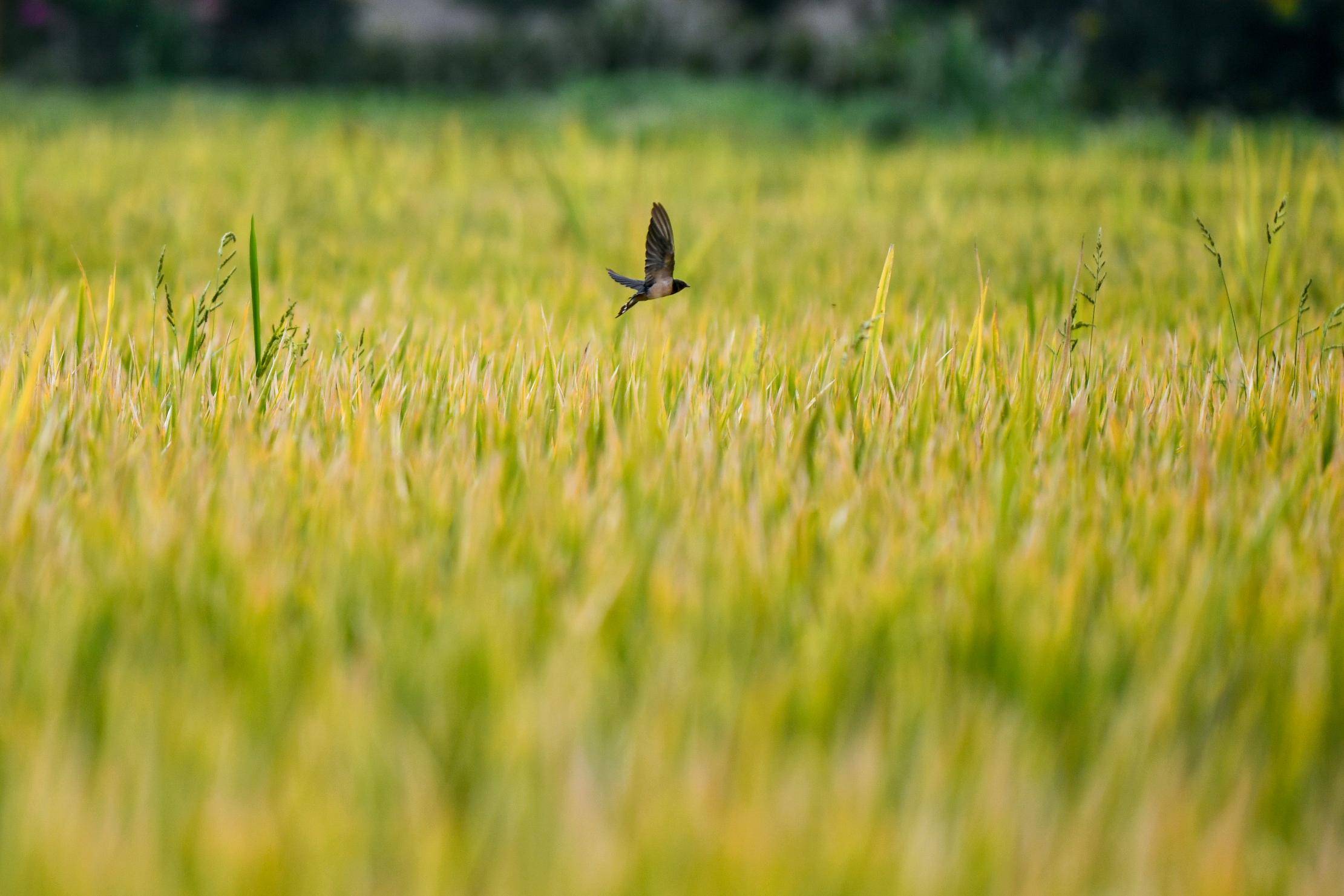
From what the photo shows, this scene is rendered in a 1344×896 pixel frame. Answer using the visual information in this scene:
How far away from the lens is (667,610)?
84 cm

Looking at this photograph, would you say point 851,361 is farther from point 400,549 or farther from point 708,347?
point 400,549

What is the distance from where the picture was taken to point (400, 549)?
949 millimetres

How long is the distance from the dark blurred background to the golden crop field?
19.9 feet

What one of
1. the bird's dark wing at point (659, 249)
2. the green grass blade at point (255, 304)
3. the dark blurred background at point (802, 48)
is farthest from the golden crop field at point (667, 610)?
the dark blurred background at point (802, 48)

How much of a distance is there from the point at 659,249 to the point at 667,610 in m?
0.81

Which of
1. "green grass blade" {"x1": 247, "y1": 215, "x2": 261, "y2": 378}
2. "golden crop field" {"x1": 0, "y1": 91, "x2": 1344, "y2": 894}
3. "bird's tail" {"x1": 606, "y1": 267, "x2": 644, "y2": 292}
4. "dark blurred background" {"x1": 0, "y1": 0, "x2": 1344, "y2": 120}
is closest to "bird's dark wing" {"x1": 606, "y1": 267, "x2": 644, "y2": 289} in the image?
"bird's tail" {"x1": 606, "y1": 267, "x2": 644, "y2": 292}

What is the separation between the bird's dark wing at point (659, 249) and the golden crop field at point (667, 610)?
150 mm

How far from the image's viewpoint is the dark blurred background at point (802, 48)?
747cm

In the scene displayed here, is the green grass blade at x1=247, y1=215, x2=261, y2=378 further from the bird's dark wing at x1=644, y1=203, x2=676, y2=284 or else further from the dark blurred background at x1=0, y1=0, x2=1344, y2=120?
the dark blurred background at x1=0, y1=0, x2=1344, y2=120

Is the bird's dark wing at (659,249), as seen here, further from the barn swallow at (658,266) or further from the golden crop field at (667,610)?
the golden crop field at (667,610)

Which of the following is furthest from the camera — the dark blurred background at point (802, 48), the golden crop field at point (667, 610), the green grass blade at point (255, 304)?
the dark blurred background at point (802, 48)

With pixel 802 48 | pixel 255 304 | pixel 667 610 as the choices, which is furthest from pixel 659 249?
pixel 802 48

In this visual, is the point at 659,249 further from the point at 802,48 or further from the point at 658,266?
the point at 802,48

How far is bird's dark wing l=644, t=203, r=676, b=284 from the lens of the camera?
1511 mm
